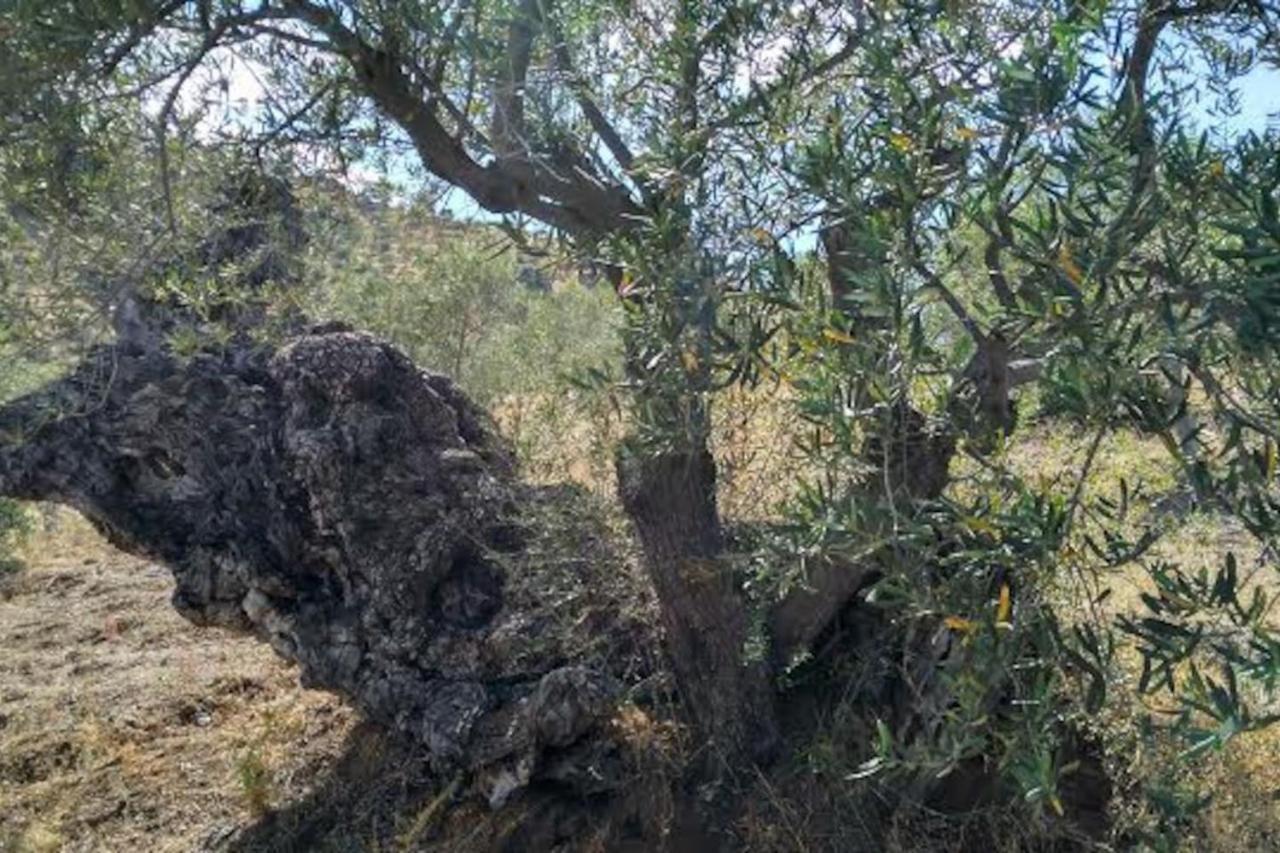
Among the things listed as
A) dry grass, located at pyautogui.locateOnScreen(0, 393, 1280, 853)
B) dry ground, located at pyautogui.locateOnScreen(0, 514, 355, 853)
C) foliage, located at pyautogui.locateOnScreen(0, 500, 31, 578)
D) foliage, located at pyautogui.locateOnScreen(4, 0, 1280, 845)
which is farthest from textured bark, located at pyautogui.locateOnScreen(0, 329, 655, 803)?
foliage, located at pyautogui.locateOnScreen(0, 500, 31, 578)

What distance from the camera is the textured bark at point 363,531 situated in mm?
5539

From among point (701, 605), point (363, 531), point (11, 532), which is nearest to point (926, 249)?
point (701, 605)

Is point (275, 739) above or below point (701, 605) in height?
below

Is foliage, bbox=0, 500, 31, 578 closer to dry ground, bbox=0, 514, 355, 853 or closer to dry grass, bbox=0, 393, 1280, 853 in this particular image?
dry ground, bbox=0, 514, 355, 853

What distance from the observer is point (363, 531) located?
5.83 meters

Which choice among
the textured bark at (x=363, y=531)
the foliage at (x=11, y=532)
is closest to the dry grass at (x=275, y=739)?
the textured bark at (x=363, y=531)

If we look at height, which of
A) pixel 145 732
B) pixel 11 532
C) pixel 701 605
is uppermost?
pixel 11 532

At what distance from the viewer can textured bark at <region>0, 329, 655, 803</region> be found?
554 cm

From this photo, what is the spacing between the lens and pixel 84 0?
395 cm

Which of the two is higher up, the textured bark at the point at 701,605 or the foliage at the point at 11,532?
the foliage at the point at 11,532

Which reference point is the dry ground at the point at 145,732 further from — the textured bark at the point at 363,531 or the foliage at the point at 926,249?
the foliage at the point at 926,249

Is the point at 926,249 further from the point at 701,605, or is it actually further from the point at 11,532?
the point at 11,532

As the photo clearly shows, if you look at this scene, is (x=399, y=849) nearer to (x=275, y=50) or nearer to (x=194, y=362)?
(x=194, y=362)

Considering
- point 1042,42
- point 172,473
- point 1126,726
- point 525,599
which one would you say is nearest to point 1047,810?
point 1126,726
